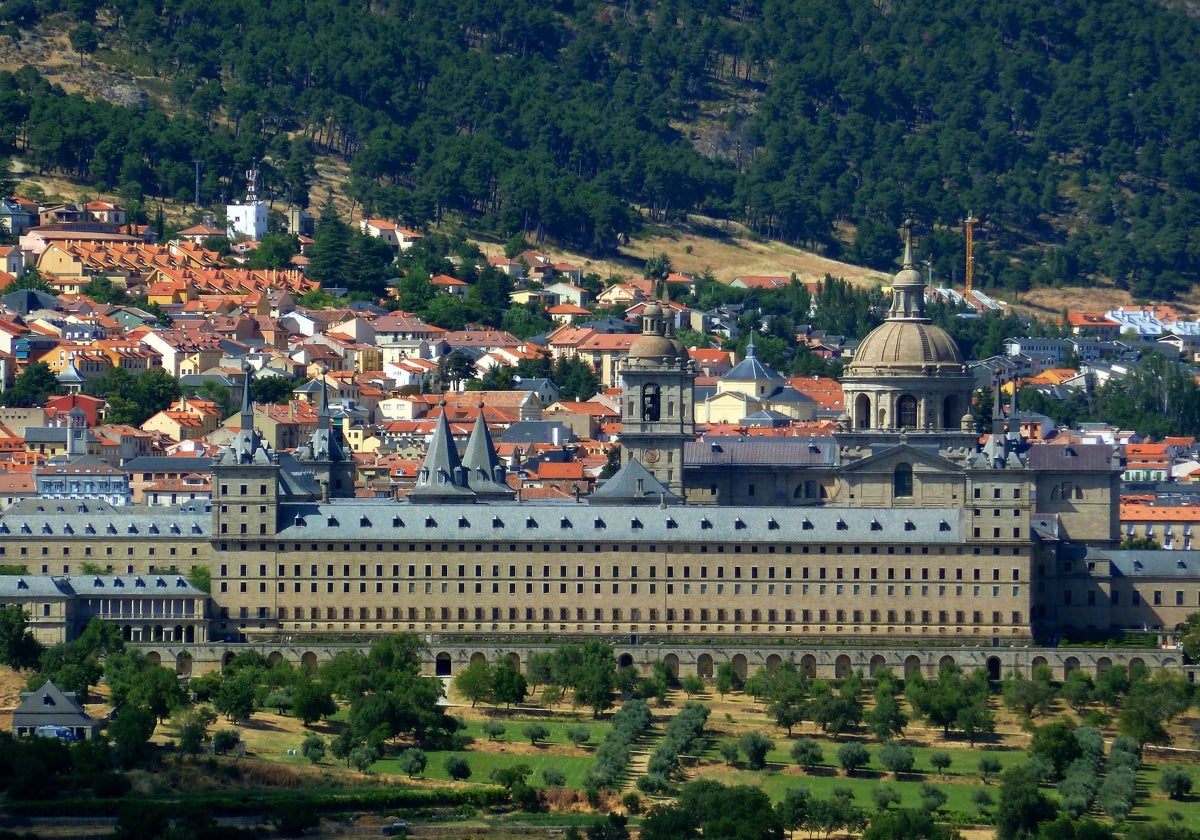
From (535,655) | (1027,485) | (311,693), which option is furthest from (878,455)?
(311,693)

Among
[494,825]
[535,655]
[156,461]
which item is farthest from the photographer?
[156,461]

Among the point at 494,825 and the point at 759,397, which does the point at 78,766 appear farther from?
the point at 759,397

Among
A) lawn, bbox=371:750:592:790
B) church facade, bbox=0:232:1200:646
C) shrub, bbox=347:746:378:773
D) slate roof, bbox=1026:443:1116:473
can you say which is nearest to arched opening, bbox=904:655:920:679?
church facade, bbox=0:232:1200:646

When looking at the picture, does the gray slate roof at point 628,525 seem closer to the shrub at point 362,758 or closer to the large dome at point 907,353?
the large dome at point 907,353

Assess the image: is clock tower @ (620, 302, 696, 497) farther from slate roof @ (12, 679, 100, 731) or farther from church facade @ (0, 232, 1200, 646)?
slate roof @ (12, 679, 100, 731)

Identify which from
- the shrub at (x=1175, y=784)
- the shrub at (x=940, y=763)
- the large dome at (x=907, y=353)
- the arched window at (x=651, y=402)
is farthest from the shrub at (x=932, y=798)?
the large dome at (x=907, y=353)

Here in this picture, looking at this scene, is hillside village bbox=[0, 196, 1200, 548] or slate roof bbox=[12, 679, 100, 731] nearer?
slate roof bbox=[12, 679, 100, 731]

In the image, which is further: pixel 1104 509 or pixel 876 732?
pixel 1104 509

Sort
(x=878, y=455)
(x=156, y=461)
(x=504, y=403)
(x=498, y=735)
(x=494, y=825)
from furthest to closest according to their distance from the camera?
1. (x=504, y=403)
2. (x=156, y=461)
3. (x=878, y=455)
4. (x=498, y=735)
5. (x=494, y=825)
